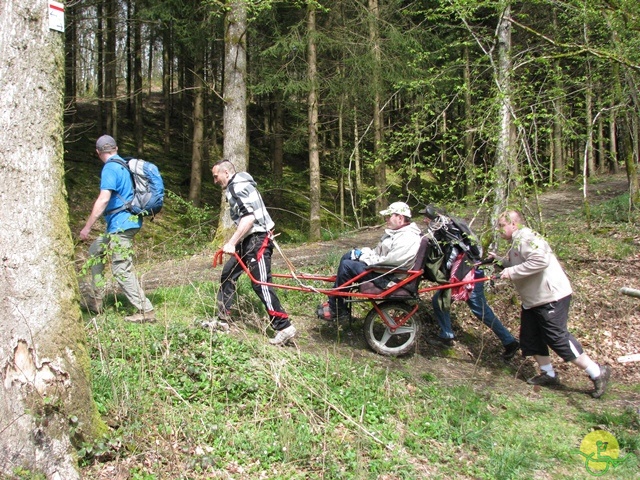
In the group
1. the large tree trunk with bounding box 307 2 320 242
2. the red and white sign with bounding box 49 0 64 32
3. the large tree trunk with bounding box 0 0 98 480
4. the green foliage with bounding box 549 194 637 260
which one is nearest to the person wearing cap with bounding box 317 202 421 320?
the green foliage with bounding box 549 194 637 260

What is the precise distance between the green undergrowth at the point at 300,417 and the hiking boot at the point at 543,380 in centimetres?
31

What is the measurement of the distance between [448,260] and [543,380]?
1903mm

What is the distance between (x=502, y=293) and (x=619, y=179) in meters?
18.9

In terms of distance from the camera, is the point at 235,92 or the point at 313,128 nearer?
the point at 235,92

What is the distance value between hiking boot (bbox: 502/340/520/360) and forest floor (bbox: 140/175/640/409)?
0.32 ft

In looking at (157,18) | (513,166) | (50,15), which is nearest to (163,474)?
(50,15)

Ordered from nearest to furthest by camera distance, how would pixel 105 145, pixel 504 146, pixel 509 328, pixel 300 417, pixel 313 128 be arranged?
pixel 300 417 < pixel 105 145 < pixel 504 146 < pixel 509 328 < pixel 313 128

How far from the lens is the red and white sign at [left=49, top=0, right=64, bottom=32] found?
377 centimetres

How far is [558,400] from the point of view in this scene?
6496 millimetres

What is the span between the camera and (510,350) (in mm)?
7586

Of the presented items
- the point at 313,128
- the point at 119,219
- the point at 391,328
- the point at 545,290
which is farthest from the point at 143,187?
Result: the point at 313,128

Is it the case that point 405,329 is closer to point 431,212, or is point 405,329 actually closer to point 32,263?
point 431,212

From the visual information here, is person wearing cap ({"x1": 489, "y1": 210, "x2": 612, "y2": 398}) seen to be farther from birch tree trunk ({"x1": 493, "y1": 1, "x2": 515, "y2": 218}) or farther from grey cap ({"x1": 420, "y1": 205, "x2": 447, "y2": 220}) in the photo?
grey cap ({"x1": 420, "y1": 205, "x2": 447, "y2": 220})

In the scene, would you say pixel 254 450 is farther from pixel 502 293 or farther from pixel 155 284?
pixel 502 293
